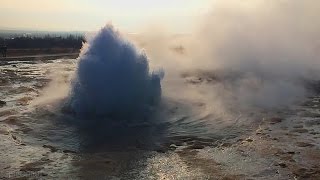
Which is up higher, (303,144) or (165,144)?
(303,144)

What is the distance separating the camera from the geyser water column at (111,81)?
44.8ft

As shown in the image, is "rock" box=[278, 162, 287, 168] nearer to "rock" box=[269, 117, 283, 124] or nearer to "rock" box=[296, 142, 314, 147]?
"rock" box=[296, 142, 314, 147]

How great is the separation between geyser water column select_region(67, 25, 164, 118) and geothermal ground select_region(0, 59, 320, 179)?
59 cm

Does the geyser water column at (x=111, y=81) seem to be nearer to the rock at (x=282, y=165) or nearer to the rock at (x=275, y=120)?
the rock at (x=275, y=120)

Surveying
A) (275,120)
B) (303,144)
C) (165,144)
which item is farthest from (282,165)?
(275,120)

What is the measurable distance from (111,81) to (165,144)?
402 cm

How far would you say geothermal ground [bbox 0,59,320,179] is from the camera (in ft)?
28.7

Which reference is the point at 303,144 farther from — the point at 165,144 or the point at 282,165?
the point at 165,144

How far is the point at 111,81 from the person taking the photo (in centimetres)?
1412

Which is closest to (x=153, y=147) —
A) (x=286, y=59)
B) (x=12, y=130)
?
(x=12, y=130)

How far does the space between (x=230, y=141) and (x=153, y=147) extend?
1.94m

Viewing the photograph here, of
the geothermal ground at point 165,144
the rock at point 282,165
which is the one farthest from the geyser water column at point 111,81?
the rock at point 282,165

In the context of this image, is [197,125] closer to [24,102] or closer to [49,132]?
[49,132]

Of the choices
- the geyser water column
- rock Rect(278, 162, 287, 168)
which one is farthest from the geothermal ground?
the geyser water column
